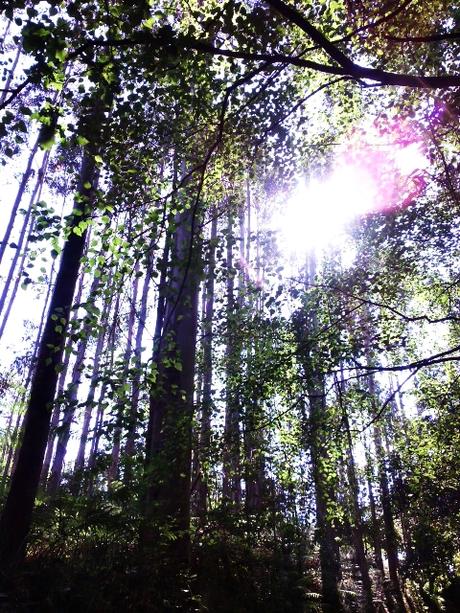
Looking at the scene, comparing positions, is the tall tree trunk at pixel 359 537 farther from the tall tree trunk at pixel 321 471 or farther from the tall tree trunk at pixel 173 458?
the tall tree trunk at pixel 173 458

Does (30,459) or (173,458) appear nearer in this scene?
(173,458)

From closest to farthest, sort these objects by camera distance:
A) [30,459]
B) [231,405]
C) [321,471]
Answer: [30,459], [231,405], [321,471]

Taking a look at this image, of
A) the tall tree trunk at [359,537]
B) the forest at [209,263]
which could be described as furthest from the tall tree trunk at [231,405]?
the tall tree trunk at [359,537]

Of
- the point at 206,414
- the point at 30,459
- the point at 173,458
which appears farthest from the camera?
the point at 206,414

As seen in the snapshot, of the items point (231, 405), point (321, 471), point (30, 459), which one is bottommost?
point (30, 459)

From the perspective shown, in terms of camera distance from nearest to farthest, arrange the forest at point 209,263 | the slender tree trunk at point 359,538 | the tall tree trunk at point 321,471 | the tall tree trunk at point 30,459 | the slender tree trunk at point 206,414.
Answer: the forest at point 209,263 → the slender tree trunk at point 206,414 → the tall tree trunk at point 30,459 → the tall tree trunk at point 321,471 → the slender tree trunk at point 359,538

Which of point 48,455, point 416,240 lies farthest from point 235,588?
point 48,455

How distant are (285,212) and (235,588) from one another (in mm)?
5932

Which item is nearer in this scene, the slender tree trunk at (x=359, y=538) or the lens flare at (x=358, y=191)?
the lens flare at (x=358, y=191)

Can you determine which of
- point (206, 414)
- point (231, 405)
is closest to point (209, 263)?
point (231, 405)

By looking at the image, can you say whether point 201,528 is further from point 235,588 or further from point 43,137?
point 43,137

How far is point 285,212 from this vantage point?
6.87m

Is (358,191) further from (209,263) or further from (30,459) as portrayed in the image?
(30,459)

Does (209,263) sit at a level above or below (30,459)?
above
